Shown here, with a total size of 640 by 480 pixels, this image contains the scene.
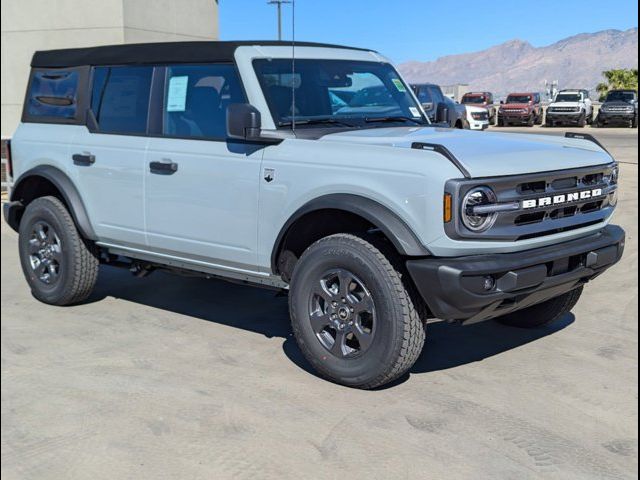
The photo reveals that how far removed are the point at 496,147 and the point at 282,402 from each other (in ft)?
6.04

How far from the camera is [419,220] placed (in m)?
Answer: 4.05

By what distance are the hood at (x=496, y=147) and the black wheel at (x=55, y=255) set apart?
2.42 metres

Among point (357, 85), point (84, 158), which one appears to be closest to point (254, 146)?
point (357, 85)

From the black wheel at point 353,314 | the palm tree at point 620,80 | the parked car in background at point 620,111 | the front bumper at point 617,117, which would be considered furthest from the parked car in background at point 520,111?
the black wheel at point 353,314

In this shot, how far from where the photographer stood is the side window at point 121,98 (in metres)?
5.62

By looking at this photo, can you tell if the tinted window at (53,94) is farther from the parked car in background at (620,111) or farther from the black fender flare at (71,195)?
the parked car in background at (620,111)

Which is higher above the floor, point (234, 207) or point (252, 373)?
point (234, 207)

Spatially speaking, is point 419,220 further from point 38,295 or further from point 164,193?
point 38,295

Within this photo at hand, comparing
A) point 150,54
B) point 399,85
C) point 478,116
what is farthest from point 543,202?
point 478,116

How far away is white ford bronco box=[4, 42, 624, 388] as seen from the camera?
407 centimetres

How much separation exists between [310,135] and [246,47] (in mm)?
834

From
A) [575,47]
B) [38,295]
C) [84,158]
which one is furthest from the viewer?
[575,47]

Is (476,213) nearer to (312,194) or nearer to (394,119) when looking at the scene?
(312,194)

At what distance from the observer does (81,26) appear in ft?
58.5
